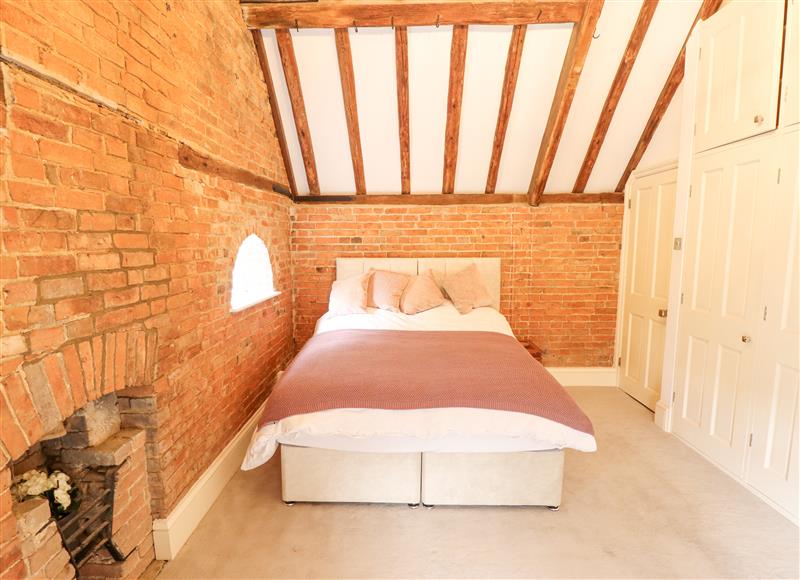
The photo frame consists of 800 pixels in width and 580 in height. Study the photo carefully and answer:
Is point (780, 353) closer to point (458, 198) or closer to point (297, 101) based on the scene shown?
point (458, 198)

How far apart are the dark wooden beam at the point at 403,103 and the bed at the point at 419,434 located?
225 cm

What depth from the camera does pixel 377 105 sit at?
374 cm

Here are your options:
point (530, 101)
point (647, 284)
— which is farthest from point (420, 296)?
point (647, 284)

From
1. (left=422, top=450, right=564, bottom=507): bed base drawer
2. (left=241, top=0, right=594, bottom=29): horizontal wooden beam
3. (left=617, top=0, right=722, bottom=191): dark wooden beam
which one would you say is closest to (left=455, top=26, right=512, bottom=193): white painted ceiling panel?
(left=241, top=0, right=594, bottom=29): horizontal wooden beam

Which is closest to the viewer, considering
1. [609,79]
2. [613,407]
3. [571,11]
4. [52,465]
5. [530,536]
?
[52,465]

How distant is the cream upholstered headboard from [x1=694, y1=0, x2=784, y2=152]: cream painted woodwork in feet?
6.87

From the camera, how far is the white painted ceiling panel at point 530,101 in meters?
3.26

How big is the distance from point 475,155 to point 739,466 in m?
Result: 3.32

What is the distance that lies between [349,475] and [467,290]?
7.53 feet

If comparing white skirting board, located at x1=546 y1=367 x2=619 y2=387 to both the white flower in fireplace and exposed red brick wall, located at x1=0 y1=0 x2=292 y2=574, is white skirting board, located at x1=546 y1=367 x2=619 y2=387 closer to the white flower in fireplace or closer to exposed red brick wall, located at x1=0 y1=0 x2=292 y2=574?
exposed red brick wall, located at x1=0 y1=0 x2=292 y2=574

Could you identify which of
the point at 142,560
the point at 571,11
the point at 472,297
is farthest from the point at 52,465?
the point at 571,11

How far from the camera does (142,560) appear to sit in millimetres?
2031

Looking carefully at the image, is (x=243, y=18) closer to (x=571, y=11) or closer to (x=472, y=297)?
(x=571, y=11)

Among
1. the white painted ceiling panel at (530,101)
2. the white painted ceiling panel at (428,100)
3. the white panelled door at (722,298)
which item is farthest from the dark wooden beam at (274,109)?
the white panelled door at (722,298)
